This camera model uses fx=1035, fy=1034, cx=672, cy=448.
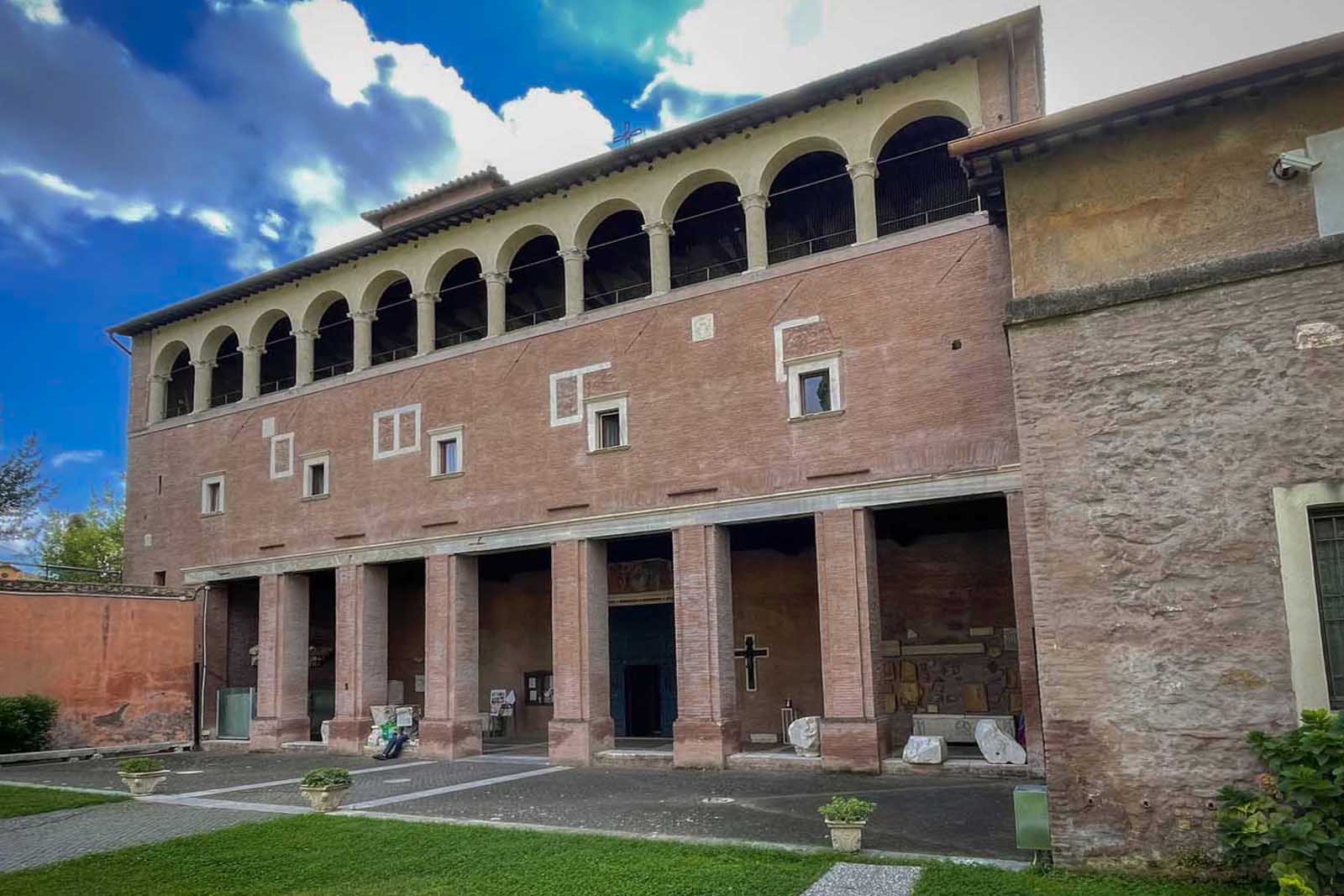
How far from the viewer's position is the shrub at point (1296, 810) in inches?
293

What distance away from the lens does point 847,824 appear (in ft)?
32.7

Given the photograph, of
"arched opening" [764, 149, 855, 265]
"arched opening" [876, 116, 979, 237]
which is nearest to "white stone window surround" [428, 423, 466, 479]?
"arched opening" [764, 149, 855, 265]

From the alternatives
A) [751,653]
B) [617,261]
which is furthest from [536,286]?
[751,653]

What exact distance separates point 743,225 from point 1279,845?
17.9 m

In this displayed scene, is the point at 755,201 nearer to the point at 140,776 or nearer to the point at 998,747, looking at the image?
the point at 998,747

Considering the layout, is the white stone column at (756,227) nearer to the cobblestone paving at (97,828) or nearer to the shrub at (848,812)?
the shrub at (848,812)

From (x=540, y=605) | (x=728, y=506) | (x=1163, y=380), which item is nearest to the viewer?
(x=1163, y=380)

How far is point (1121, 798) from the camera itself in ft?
28.7

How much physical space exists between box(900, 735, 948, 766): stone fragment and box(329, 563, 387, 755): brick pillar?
1282 centimetres

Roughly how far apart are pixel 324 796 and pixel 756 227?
40.1 ft

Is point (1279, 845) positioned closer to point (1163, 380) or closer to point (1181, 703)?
point (1181, 703)

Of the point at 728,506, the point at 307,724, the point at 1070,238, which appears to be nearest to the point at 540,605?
the point at 307,724

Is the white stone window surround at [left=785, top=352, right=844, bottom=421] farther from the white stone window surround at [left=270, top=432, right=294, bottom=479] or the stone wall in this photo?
the stone wall

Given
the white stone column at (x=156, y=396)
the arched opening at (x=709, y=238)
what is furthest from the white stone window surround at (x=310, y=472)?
the arched opening at (x=709, y=238)
